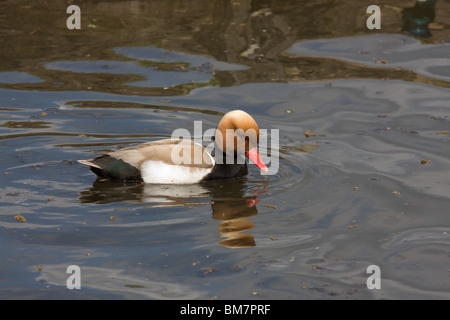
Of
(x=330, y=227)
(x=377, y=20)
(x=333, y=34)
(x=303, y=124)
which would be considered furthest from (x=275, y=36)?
(x=330, y=227)

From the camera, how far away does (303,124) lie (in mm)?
10938

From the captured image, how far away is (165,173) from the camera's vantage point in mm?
9148

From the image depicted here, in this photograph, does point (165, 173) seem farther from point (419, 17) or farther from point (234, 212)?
point (419, 17)

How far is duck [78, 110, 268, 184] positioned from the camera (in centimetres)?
913

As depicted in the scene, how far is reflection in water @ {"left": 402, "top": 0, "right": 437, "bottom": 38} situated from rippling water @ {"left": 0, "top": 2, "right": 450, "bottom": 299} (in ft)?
1.24

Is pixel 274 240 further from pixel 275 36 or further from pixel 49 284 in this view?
pixel 275 36

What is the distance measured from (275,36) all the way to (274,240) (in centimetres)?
688

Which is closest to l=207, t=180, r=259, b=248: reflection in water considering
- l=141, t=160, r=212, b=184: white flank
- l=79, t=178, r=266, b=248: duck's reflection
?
l=79, t=178, r=266, b=248: duck's reflection

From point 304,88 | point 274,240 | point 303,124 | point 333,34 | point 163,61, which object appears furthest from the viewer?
point 333,34

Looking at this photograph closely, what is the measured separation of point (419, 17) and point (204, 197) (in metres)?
7.42

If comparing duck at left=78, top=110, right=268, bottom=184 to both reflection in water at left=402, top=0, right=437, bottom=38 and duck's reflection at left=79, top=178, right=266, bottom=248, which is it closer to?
duck's reflection at left=79, top=178, right=266, bottom=248

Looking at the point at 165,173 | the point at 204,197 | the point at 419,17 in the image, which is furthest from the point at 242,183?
the point at 419,17

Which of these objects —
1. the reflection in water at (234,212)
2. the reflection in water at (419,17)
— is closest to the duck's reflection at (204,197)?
the reflection in water at (234,212)

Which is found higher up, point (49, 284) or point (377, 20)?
point (377, 20)
